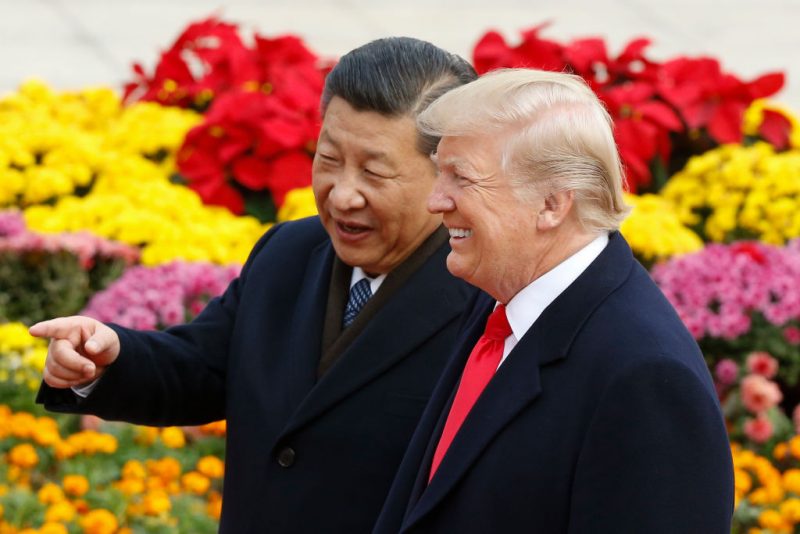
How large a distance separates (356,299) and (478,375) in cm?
61

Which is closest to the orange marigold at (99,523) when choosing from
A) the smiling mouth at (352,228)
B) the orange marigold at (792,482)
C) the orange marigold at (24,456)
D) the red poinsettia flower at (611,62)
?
the orange marigold at (24,456)

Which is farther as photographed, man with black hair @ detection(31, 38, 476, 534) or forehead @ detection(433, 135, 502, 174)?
man with black hair @ detection(31, 38, 476, 534)

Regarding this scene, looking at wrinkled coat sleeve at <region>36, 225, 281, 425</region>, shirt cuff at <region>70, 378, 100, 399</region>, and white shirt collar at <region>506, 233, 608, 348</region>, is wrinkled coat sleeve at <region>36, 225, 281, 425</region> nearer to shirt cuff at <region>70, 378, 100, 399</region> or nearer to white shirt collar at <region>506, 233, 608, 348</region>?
shirt cuff at <region>70, 378, 100, 399</region>

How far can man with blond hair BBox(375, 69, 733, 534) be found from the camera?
193 centimetres

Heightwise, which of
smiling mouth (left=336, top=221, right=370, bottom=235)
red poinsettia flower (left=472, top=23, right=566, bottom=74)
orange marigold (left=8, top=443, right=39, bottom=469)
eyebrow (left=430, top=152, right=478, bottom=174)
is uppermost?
eyebrow (left=430, top=152, right=478, bottom=174)

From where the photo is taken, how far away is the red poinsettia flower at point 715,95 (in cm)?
564

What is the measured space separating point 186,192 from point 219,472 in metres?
1.73

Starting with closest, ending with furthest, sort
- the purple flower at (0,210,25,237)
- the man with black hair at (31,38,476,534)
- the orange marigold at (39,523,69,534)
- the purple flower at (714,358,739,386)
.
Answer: the man with black hair at (31,38,476,534), the orange marigold at (39,523,69,534), the purple flower at (714,358,739,386), the purple flower at (0,210,25,237)

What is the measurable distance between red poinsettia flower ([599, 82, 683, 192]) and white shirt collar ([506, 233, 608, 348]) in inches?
132

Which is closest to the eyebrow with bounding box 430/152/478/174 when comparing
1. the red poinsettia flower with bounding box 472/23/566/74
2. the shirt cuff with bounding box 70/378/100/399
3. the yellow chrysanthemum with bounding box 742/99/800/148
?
the shirt cuff with bounding box 70/378/100/399

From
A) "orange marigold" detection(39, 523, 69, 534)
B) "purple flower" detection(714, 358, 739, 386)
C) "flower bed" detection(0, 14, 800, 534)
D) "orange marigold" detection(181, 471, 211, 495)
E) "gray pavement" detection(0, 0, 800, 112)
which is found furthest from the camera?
"gray pavement" detection(0, 0, 800, 112)

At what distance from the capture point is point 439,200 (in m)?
2.16

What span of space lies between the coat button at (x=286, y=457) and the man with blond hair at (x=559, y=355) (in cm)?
48

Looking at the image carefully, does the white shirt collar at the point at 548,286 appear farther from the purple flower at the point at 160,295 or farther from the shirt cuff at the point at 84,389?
the purple flower at the point at 160,295
